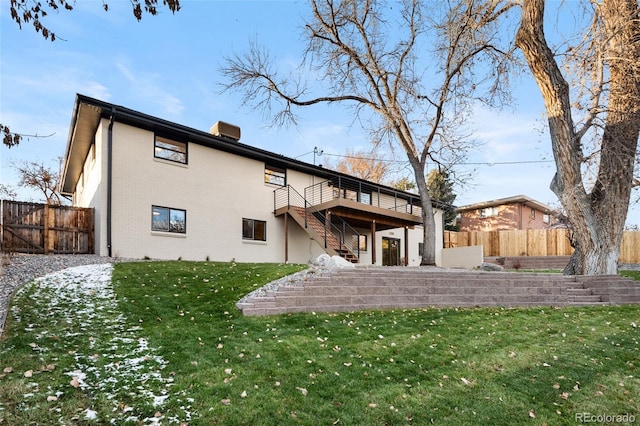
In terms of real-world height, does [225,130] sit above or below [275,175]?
above

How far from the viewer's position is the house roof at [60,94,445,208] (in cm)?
1249

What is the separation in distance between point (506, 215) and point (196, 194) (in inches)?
1123

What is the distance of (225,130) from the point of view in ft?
56.2

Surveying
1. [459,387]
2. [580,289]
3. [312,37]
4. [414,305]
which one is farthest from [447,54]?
[459,387]

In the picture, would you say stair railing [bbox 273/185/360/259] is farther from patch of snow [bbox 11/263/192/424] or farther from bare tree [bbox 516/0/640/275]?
patch of snow [bbox 11/263/192/424]

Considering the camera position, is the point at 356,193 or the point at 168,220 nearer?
the point at 168,220

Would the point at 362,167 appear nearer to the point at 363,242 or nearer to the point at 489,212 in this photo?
the point at 489,212

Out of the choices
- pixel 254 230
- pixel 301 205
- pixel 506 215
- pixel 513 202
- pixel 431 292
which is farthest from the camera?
pixel 506 215

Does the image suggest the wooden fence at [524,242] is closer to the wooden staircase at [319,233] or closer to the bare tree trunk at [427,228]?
the bare tree trunk at [427,228]

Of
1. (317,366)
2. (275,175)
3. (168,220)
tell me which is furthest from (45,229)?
(317,366)

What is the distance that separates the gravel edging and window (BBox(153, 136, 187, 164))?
13.8ft

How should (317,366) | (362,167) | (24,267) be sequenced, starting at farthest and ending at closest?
(362,167) → (24,267) → (317,366)

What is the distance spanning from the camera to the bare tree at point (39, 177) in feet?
84.2

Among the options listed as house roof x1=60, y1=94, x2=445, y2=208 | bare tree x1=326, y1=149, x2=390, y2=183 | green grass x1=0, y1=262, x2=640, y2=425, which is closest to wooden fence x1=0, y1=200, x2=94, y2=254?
house roof x1=60, y1=94, x2=445, y2=208
